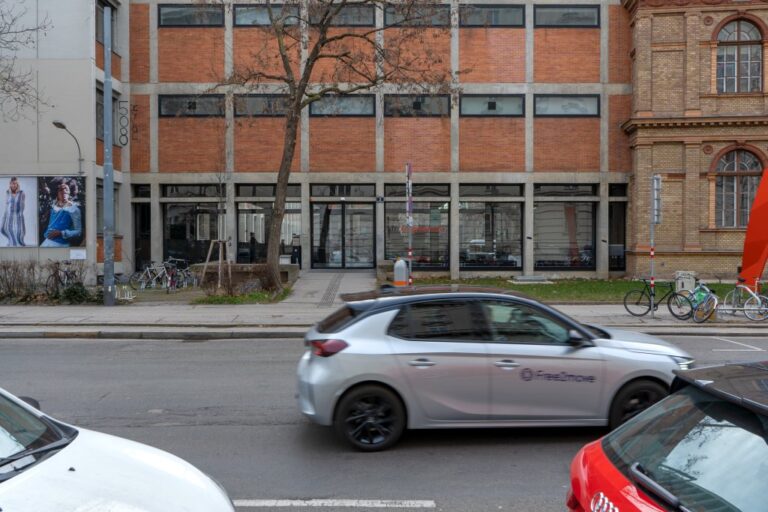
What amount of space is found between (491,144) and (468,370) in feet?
76.9

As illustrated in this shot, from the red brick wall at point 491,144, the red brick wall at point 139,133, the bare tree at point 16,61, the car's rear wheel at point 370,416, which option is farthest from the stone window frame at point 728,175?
the bare tree at point 16,61

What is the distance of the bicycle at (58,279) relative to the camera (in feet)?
62.3

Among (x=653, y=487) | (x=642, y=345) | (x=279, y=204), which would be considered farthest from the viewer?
(x=279, y=204)

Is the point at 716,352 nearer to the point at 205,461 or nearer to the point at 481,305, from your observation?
the point at 481,305

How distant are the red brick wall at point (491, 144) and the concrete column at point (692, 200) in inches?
268

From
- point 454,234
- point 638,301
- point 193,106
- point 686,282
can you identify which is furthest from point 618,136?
point 193,106

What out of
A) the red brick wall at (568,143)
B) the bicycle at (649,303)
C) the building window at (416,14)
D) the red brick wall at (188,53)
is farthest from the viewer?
the red brick wall at (568,143)

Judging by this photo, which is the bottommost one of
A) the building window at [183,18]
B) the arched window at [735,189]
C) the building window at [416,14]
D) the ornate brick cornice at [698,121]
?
the arched window at [735,189]

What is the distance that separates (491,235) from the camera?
2905 centimetres

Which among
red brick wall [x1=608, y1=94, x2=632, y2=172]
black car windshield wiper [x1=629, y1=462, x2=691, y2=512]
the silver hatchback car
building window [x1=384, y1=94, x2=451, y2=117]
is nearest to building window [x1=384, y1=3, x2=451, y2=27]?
building window [x1=384, y1=94, x2=451, y2=117]

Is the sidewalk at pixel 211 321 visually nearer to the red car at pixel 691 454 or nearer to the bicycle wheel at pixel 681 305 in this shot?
the bicycle wheel at pixel 681 305

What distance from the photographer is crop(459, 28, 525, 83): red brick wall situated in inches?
1113

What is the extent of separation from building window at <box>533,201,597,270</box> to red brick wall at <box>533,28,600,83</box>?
569cm

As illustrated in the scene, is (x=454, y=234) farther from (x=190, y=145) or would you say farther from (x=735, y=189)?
(x=190, y=145)
